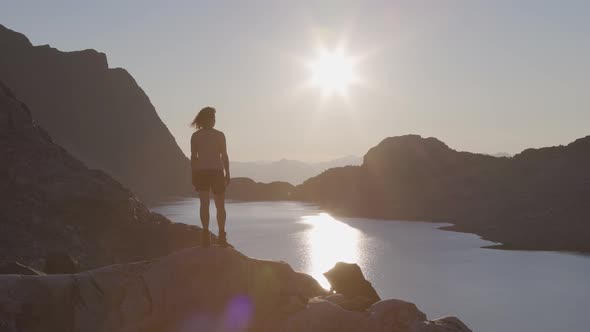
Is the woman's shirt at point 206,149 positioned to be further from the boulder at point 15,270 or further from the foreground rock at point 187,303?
the boulder at point 15,270

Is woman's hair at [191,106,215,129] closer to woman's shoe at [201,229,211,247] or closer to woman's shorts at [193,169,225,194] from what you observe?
woman's shorts at [193,169,225,194]

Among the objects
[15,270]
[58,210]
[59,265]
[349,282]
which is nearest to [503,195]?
[349,282]

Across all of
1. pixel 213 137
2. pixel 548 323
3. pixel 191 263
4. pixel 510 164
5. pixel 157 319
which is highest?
pixel 510 164

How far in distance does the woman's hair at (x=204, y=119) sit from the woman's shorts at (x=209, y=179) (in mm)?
1162

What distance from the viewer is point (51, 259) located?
24.6m

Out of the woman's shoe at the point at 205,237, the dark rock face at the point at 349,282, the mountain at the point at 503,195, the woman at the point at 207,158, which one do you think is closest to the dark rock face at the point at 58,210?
the dark rock face at the point at 349,282

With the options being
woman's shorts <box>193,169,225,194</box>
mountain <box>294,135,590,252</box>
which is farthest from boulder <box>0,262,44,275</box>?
mountain <box>294,135,590,252</box>

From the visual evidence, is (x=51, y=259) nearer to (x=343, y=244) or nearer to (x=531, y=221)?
(x=343, y=244)

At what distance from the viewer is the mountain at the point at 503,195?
127375 millimetres

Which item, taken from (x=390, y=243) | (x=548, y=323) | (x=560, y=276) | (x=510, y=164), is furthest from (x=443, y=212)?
(x=548, y=323)

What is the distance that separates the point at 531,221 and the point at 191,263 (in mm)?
137000

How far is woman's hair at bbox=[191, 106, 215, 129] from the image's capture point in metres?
13.1

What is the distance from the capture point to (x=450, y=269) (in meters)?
85.1

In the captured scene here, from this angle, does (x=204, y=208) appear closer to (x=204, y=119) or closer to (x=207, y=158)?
(x=207, y=158)
